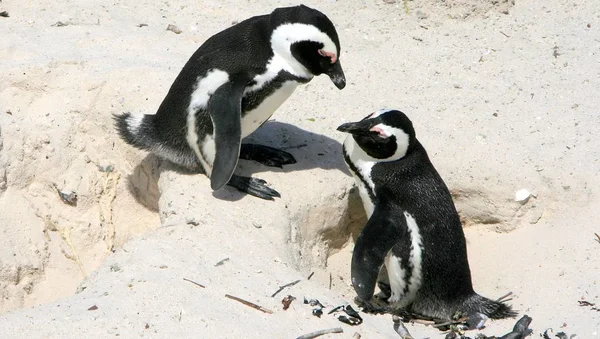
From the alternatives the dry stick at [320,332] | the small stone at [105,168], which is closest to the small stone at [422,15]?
the small stone at [105,168]

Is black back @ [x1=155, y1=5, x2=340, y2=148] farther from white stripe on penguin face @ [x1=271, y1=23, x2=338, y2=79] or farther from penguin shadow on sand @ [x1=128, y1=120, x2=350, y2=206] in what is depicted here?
penguin shadow on sand @ [x1=128, y1=120, x2=350, y2=206]

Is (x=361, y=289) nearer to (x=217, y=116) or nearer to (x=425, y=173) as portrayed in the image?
(x=425, y=173)

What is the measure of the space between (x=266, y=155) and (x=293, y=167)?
0.47ft

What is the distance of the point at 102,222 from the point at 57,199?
0.83ft

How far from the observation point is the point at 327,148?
15.0 ft

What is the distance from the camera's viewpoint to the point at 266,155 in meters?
4.39

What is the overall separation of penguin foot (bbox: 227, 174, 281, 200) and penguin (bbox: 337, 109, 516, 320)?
1.48 ft

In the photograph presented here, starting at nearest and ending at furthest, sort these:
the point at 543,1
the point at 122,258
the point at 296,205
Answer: the point at 122,258 → the point at 296,205 → the point at 543,1

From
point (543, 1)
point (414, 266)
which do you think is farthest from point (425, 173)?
point (543, 1)

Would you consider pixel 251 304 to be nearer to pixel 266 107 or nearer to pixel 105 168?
pixel 266 107

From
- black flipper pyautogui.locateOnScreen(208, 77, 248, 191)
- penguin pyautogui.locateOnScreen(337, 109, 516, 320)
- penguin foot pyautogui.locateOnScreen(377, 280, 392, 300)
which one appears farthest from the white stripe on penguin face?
penguin foot pyautogui.locateOnScreen(377, 280, 392, 300)

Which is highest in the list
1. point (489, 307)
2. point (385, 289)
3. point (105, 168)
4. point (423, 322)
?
point (489, 307)

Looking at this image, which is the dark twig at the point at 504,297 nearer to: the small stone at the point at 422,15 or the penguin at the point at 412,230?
the penguin at the point at 412,230

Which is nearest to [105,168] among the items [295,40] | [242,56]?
[242,56]
